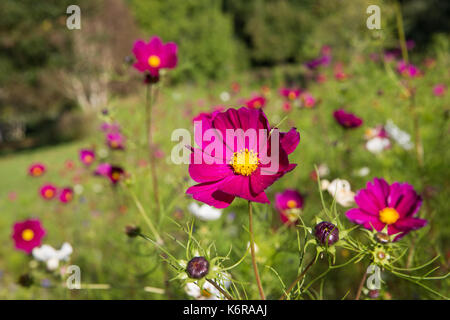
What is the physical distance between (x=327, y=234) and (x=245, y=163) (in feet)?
0.48

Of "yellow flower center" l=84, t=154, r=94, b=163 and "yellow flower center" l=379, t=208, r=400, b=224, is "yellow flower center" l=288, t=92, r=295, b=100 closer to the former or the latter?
"yellow flower center" l=84, t=154, r=94, b=163

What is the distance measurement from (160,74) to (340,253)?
36.0 inches

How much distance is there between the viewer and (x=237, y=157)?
454mm

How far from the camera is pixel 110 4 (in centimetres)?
761

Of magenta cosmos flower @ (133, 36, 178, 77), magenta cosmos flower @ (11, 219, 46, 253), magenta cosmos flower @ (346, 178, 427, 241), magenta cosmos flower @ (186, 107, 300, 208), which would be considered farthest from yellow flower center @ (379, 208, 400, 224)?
magenta cosmos flower @ (11, 219, 46, 253)

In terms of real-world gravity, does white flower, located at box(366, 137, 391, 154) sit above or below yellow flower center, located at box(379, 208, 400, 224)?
above

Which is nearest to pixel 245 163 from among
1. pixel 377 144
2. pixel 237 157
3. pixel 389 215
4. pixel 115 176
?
pixel 237 157

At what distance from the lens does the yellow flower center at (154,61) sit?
820mm

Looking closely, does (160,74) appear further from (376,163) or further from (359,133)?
(359,133)

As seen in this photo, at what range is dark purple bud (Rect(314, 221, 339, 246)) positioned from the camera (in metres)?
0.36

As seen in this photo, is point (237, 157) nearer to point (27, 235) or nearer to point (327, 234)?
point (327, 234)

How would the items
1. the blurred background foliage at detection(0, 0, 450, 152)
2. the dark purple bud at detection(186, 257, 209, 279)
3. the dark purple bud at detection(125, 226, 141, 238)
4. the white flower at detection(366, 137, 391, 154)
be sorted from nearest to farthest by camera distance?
the dark purple bud at detection(186, 257, 209, 279) → the dark purple bud at detection(125, 226, 141, 238) → the white flower at detection(366, 137, 391, 154) → the blurred background foliage at detection(0, 0, 450, 152)

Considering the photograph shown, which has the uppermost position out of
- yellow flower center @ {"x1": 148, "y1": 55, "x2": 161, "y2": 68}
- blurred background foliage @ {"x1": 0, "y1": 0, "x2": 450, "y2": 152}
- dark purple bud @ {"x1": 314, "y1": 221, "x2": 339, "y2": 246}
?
blurred background foliage @ {"x1": 0, "y1": 0, "x2": 450, "y2": 152}
